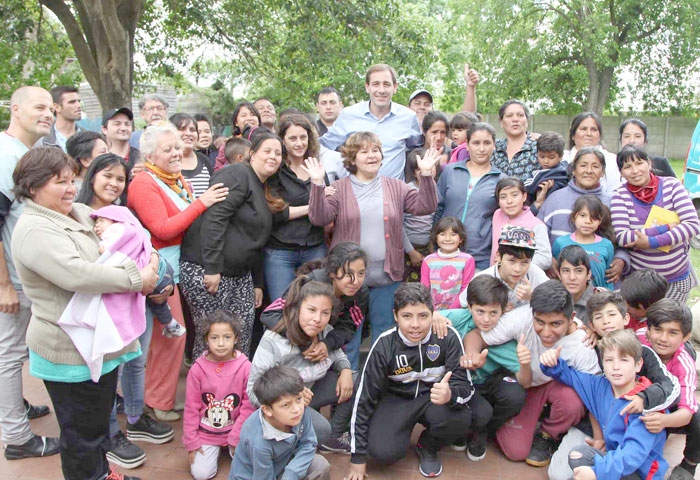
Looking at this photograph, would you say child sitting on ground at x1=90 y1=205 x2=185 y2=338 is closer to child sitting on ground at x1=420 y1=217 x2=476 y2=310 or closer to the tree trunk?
child sitting on ground at x1=420 y1=217 x2=476 y2=310

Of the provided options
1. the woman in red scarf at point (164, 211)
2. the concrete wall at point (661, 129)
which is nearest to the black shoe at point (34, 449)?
the woman in red scarf at point (164, 211)

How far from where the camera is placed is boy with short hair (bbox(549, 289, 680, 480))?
2904 mm

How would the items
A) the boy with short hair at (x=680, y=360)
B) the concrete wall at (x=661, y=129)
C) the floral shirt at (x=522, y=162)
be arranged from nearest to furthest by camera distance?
the boy with short hair at (x=680, y=360) < the floral shirt at (x=522, y=162) < the concrete wall at (x=661, y=129)

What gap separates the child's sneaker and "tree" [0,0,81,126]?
8487 mm

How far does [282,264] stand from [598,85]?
19.5 m

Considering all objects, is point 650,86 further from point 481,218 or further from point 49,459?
point 49,459

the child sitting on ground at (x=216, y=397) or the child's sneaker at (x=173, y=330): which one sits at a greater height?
the child's sneaker at (x=173, y=330)

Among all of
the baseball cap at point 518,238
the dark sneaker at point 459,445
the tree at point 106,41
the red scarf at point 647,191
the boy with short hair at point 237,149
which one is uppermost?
the tree at point 106,41

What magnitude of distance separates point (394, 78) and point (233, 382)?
2687 mm

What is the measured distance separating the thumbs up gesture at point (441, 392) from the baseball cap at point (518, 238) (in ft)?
3.03

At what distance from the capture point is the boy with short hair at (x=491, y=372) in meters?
3.40

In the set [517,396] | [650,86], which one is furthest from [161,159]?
[650,86]

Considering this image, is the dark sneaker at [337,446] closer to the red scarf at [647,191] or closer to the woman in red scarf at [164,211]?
the woman in red scarf at [164,211]

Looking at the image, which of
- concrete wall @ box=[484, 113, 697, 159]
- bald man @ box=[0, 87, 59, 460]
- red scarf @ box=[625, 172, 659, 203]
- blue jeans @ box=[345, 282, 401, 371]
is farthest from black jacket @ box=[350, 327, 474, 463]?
concrete wall @ box=[484, 113, 697, 159]
